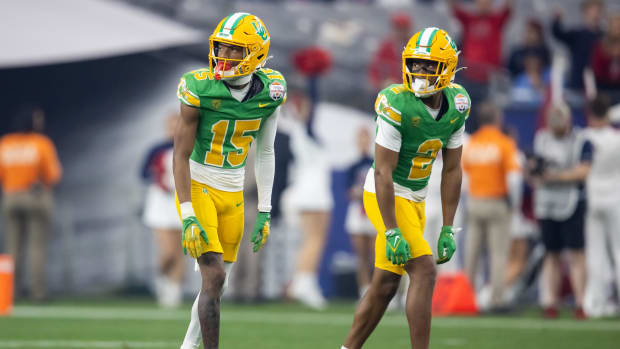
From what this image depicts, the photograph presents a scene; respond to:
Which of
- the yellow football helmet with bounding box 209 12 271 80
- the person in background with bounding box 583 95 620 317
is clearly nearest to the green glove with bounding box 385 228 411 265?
the yellow football helmet with bounding box 209 12 271 80

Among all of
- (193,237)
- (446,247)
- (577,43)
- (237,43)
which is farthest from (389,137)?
(577,43)

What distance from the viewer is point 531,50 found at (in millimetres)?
14102

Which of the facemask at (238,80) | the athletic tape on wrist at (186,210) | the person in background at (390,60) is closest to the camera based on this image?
the athletic tape on wrist at (186,210)

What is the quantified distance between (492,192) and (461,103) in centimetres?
548

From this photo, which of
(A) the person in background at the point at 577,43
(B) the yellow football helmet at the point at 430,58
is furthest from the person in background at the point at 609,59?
(B) the yellow football helmet at the point at 430,58

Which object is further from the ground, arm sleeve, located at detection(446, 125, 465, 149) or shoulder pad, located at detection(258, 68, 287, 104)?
shoulder pad, located at detection(258, 68, 287, 104)

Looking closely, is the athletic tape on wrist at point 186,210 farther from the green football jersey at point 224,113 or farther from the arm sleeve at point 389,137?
the arm sleeve at point 389,137

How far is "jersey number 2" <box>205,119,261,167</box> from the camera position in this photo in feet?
21.0

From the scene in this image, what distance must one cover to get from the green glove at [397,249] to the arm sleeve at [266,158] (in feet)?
3.31

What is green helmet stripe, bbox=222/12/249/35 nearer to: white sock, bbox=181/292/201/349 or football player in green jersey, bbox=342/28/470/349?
football player in green jersey, bbox=342/28/470/349

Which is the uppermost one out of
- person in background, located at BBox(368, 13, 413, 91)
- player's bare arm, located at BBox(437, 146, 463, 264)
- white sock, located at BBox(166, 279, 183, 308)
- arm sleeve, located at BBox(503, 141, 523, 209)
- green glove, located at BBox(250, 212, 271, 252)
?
player's bare arm, located at BBox(437, 146, 463, 264)

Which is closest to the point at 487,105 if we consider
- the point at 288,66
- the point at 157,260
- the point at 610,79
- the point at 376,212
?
the point at 610,79

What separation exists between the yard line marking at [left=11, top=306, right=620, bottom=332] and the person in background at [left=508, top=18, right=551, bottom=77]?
171 inches

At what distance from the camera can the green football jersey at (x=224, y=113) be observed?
6.28 m
